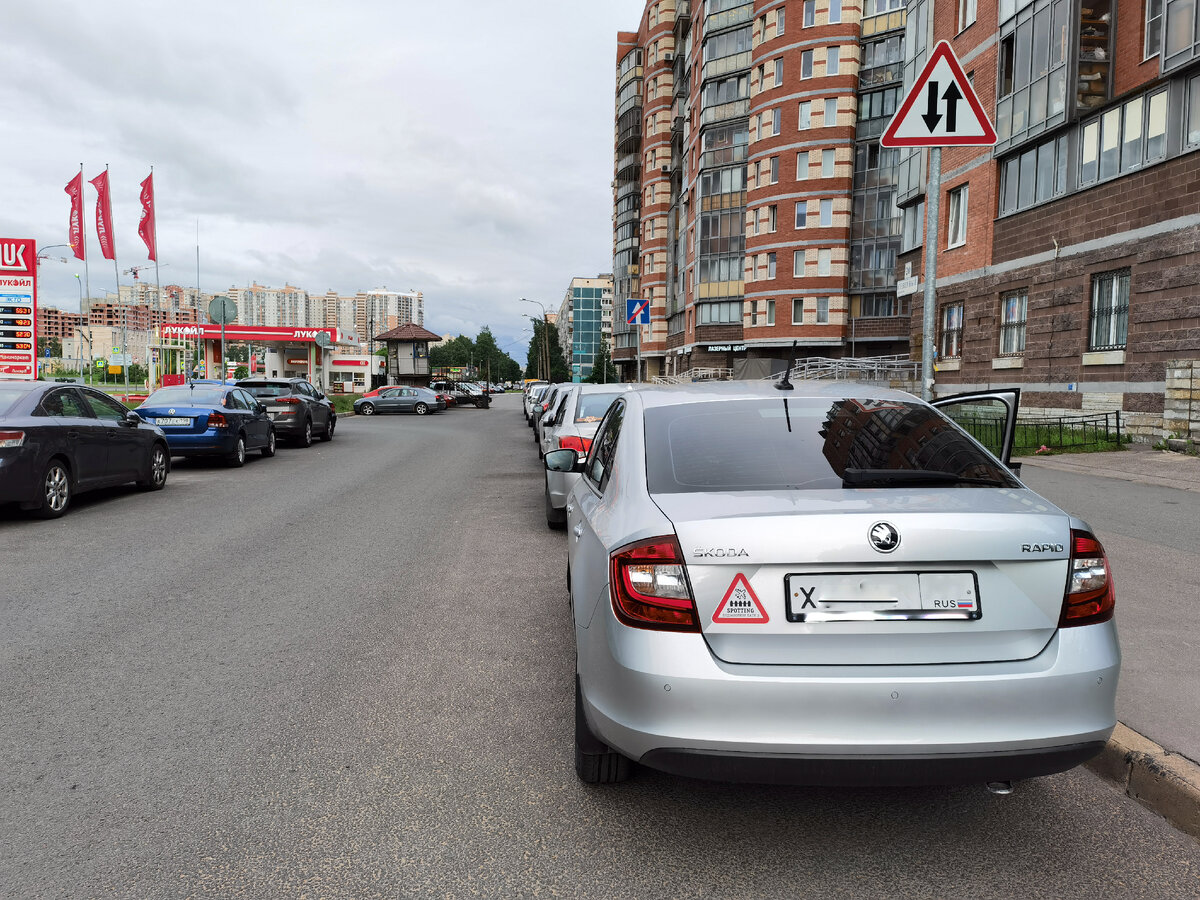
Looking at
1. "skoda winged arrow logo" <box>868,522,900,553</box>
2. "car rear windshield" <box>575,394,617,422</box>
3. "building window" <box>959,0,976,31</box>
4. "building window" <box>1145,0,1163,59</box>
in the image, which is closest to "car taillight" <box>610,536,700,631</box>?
"skoda winged arrow logo" <box>868,522,900,553</box>

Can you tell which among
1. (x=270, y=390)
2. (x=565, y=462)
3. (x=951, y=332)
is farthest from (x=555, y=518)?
(x=951, y=332)

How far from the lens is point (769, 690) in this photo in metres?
2.55

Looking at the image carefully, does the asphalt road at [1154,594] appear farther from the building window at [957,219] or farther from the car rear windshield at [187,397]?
the building window at [957,219]

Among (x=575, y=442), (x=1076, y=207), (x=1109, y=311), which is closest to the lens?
(x=575, y=442)

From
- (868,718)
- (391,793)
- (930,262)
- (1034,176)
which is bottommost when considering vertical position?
(391,793)

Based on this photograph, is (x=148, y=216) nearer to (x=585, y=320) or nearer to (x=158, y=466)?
(x=158, y=466)

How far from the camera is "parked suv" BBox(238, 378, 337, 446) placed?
19.8 meters

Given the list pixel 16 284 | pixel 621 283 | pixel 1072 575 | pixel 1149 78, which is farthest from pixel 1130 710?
pixel 621 283

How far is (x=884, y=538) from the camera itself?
2578 millimetres

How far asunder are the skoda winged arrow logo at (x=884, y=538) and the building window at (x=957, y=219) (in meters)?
24.4

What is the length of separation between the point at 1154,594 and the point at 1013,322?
59.8 ft

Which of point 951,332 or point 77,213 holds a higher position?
point 77,213

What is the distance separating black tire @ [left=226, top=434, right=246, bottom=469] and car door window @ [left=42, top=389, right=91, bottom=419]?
14.9 ft

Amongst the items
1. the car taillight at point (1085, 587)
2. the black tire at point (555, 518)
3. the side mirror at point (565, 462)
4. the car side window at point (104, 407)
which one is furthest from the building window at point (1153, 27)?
the car side window at point (104, 407)
